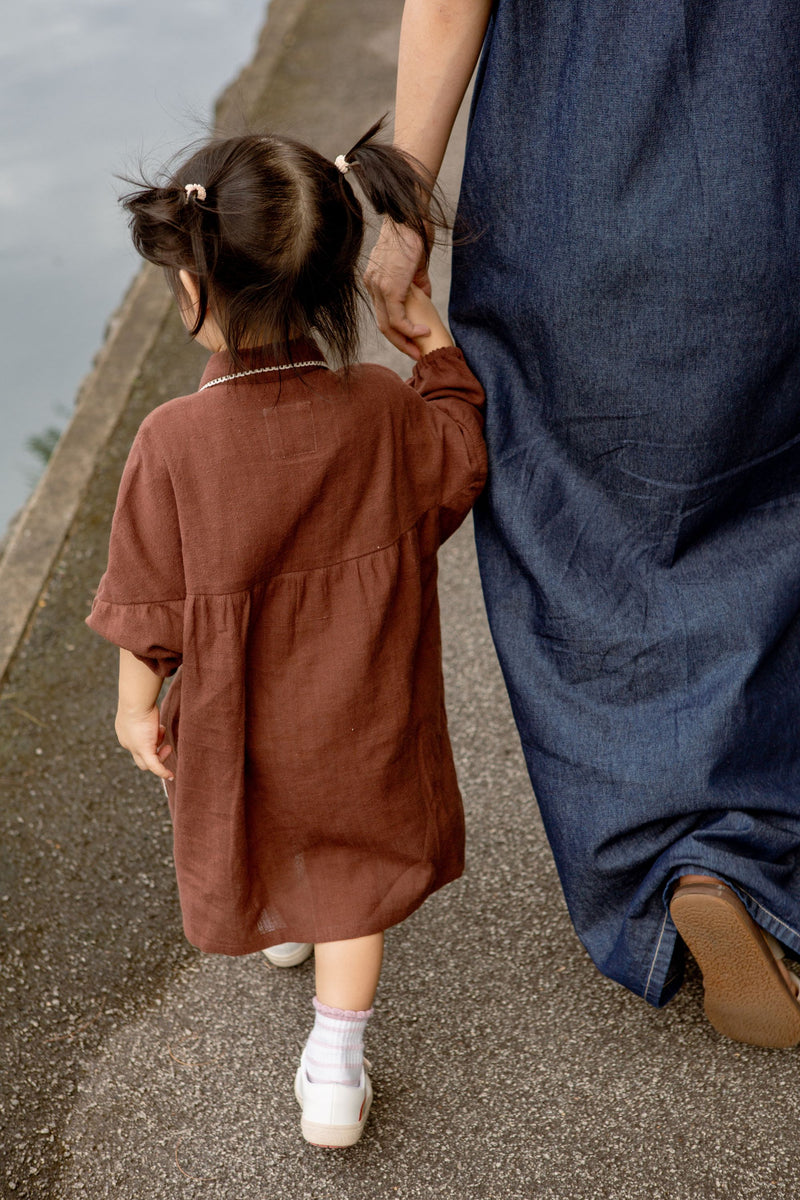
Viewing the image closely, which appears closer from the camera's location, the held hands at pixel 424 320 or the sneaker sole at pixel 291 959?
the held hands at pixel 424 320

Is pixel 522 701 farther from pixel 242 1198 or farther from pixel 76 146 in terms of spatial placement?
pixel 76 146

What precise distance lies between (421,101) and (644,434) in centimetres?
51

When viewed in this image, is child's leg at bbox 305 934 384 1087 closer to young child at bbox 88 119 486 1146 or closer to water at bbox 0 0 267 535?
young child at bbox 88 119 486 1146

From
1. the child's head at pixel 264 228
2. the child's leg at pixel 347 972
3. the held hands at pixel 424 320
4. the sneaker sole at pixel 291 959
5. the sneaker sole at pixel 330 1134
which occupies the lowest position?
the sneaker sole at pixel 291 959

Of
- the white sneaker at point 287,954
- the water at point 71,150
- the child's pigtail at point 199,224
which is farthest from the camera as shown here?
the water at point 71,150

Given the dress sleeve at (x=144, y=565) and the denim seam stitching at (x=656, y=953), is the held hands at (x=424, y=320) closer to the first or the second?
the dress sleeve at (x=144, y=565)

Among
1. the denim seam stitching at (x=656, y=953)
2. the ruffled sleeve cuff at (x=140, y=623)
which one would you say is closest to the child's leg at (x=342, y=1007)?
the denim seam stitching at (x=656, y=953)

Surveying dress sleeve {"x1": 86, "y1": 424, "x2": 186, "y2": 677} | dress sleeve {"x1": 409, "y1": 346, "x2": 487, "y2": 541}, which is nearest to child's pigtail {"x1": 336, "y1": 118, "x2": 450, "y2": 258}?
dress sleeve {"x1": 409, "y1": 346, "x2": 487, "y2": 541}

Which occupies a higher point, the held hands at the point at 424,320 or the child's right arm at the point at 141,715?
the held hands at the point at 424,320

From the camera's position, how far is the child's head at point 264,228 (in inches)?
50.4

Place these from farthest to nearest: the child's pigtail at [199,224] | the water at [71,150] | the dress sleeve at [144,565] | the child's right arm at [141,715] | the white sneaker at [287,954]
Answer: the water at [71,150] < the white sneaker at [287,954] < the child's right arm at [141,715] < the dress sleeve at [144,565] < the child's pigtail at [199,224]

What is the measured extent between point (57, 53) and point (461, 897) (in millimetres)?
5534

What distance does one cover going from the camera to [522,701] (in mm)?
1650

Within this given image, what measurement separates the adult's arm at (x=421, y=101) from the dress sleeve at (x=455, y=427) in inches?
2.5
